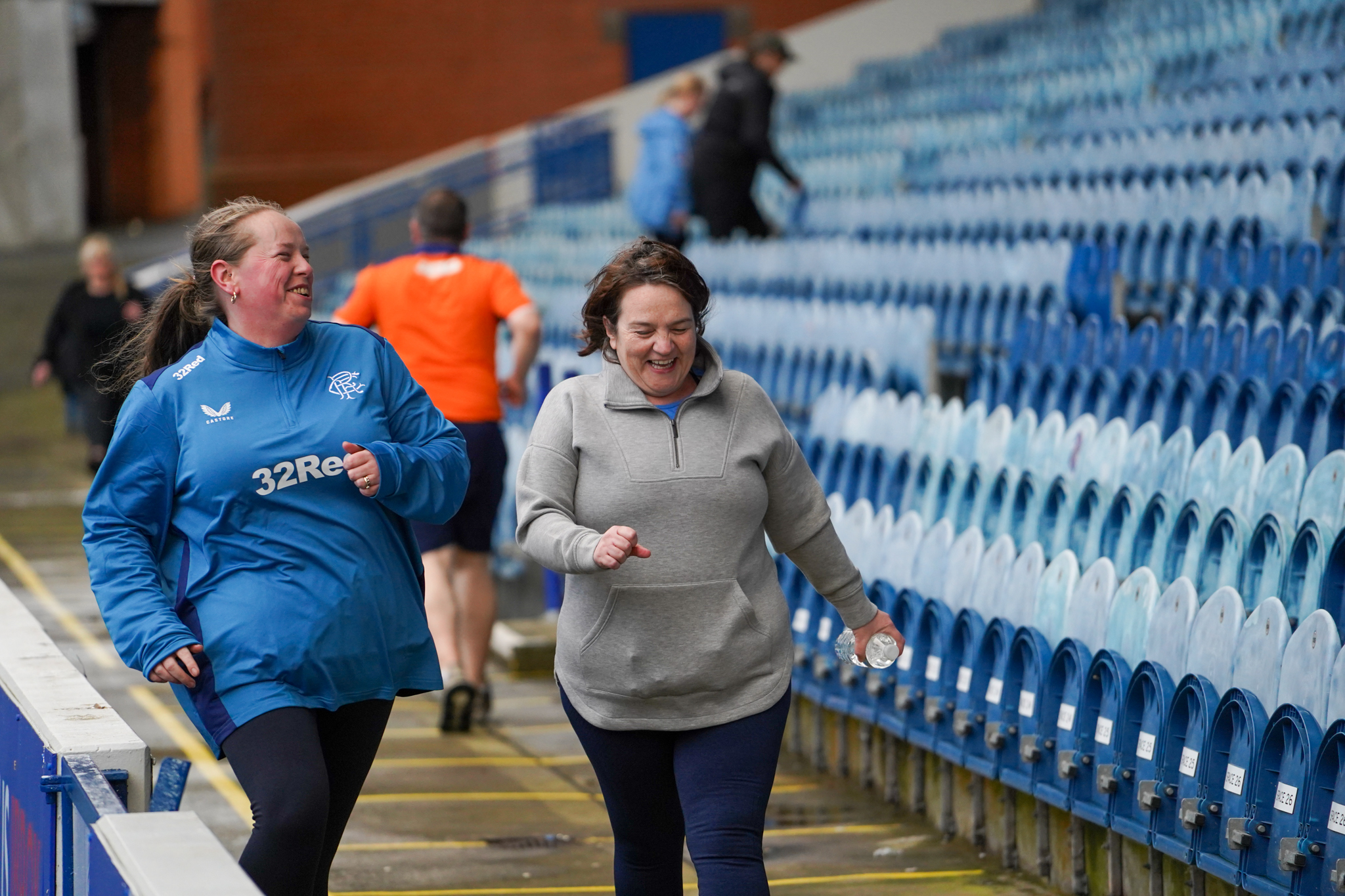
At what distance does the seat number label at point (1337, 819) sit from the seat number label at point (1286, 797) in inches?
4.0

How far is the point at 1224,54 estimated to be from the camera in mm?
12773

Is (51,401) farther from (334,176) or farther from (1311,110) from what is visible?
(1311,110)

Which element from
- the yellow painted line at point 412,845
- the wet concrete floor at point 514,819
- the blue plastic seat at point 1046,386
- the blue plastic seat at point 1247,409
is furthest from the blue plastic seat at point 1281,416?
the yellow painted line at point 412,845

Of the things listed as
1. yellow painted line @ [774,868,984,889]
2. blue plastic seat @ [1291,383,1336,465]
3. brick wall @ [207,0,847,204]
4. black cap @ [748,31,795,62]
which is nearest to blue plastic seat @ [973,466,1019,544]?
blue plastic seat @ [1291,383,1336,465]

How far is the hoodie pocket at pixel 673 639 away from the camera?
3000 mm

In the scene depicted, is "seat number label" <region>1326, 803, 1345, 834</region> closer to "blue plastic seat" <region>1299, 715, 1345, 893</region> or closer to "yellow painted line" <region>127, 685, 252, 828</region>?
"blue plastic seat" <region>1299, 715, 1345, 893</region>

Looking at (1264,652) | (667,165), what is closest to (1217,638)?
(1264,652)

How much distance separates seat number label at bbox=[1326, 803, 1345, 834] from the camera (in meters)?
3.29

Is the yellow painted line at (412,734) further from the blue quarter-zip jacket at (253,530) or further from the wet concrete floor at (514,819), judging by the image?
the blue quarter-zip jacket at (253,530)

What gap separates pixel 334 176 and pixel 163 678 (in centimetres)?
1888

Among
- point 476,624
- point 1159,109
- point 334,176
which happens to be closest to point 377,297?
point 476,624

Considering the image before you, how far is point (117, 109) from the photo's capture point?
24.3 metres

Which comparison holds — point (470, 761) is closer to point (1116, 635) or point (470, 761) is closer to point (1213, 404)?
point (1116, 635)

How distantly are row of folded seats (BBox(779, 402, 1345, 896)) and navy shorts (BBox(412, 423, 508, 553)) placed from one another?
1133mm
